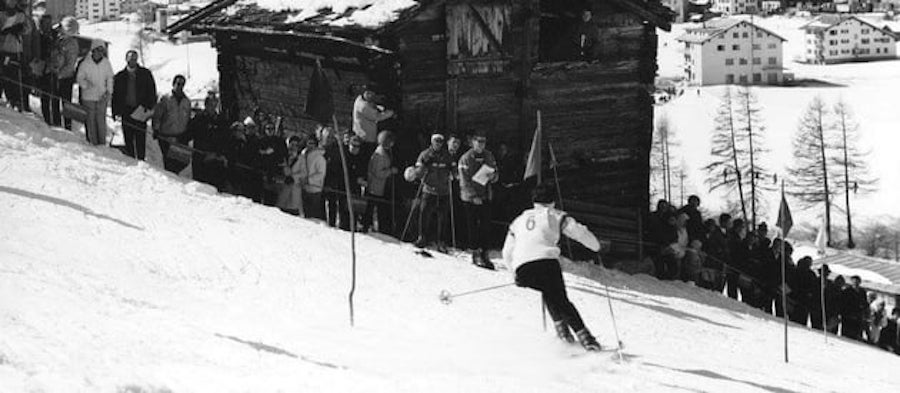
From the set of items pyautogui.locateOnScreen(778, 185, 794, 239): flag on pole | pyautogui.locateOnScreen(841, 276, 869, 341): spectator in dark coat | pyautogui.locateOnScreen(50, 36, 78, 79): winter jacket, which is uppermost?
pyautogui.locateOnScreen(50, 36, 78, 79): winter jacket

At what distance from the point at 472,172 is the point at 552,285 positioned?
480 cm

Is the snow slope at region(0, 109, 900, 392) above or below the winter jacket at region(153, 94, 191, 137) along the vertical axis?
below

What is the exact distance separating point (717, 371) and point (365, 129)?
24.0ft

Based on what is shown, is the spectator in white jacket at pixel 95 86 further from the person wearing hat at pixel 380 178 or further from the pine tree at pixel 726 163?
the pine tree at pixel 726 163

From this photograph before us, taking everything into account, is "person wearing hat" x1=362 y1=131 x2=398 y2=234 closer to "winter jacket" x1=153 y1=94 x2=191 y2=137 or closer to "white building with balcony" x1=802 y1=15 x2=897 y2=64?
"winter jacket" x1=153 y1=94 x2=191 y2=137

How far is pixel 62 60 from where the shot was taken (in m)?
17.7

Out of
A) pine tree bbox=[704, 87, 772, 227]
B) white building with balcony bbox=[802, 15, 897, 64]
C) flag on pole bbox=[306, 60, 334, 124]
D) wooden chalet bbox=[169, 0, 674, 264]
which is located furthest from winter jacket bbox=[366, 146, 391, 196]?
white building with balcony bbox=[802, 15, 897, 64]

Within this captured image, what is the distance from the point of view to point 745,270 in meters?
18.4

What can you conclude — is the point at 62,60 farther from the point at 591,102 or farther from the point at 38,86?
the point at 591,102

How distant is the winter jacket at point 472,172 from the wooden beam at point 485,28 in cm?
365

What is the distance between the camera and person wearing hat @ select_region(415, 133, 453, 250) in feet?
51.4

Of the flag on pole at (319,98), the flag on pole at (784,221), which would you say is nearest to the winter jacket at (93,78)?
the flag on pole at (319,98)

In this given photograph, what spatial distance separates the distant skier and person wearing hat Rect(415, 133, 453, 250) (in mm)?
4656

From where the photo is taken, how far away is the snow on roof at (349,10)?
18.0m
